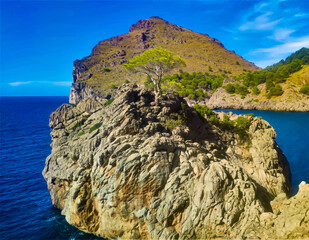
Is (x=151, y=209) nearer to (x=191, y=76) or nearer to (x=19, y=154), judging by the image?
(x=19, y=154)

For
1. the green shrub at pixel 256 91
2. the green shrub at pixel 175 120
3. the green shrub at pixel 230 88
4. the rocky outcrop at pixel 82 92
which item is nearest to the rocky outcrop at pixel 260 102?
the green shrub at pixel 230 88

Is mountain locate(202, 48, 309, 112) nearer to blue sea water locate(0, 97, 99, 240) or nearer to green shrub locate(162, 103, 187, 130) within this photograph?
green shrub locate(162, 103, 187, 130)

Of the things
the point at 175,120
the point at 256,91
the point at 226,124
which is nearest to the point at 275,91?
the point at 256,91

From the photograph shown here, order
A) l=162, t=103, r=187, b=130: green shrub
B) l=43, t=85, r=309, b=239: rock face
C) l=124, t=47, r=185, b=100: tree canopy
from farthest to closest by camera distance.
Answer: l=124, t=47, r=185, b=100: tree canopy < l=162, t=103, r=187, b=130: green shrub < l=43, t=85, r=309, b=239: rock face

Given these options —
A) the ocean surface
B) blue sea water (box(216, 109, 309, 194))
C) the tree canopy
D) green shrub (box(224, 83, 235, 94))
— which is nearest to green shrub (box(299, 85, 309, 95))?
blue sea water (box(216, 109, 309, 194))

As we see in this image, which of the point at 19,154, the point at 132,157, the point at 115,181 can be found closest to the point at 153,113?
the point at 132,157

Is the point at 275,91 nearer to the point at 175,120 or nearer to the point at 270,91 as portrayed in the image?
the point at 270,91
